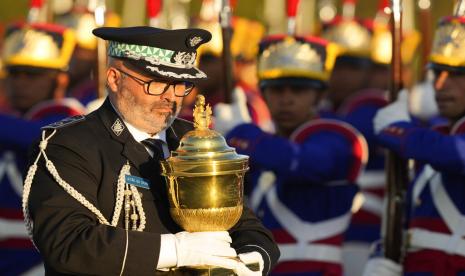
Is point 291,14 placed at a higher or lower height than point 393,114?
higher

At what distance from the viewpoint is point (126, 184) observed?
5027mm

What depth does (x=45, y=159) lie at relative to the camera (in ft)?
16.2

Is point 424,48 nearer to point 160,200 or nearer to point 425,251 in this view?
point 425,251

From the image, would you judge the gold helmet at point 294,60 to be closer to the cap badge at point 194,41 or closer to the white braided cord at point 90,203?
the cap badge at point 194,41

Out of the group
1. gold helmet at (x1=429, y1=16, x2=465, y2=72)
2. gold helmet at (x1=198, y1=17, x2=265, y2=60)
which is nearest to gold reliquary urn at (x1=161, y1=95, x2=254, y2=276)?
gold helmet at (x1=429, y1=16, x2=465, y2=72)

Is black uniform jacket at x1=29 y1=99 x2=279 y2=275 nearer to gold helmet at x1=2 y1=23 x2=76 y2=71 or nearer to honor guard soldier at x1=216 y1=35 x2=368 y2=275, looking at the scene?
honor guard soldier at x1=216 y1=35 x2=368 y2=275

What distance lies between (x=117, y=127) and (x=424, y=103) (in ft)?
20.9

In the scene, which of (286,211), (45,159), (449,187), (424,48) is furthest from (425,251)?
(424,48)

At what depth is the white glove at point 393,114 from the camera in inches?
290

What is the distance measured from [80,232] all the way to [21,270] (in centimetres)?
376

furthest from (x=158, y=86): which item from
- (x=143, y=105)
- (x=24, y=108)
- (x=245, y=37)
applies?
(x=245, y=37)

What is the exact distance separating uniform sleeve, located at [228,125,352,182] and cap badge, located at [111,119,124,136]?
2.51 m

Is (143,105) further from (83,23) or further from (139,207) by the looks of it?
(83,23)

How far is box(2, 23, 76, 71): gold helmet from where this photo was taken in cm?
974
